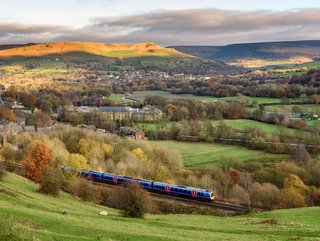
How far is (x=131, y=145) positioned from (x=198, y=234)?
55.6 m

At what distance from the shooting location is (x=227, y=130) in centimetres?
9644

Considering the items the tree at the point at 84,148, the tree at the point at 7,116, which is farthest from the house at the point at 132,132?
the tree at the point at 7,116

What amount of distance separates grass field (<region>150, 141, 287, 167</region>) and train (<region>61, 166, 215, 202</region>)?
20996mm

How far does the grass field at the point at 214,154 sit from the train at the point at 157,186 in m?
21.0

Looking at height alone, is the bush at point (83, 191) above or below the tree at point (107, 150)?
above

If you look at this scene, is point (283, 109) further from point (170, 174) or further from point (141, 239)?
point (141, 239)

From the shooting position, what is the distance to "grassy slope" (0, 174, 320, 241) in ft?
76.0

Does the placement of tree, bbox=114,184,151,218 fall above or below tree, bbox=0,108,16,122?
above

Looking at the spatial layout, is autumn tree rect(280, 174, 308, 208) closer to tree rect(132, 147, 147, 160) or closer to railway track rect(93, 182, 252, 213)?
railway track rect(93, 182, 252, 213)


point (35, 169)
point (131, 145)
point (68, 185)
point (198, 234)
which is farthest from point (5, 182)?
point (131, 145)

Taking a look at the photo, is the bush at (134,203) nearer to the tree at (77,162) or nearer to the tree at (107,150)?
the tree at (77,162)

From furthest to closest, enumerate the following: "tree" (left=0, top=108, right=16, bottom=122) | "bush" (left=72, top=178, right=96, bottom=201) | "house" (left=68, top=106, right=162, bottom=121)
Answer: "tree" (left=0, top=108, right=16, bottom=122), "house" (left=68, top=106, right=162, bottom=121), "bush" (left=72, top=178, right=96, bottom=201)

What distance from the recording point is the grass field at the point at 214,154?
7725cm

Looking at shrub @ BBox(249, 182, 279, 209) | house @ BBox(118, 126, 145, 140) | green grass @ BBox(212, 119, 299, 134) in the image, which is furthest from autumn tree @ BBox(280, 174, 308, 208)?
house @ BBox(118, 126, 145, 140)
